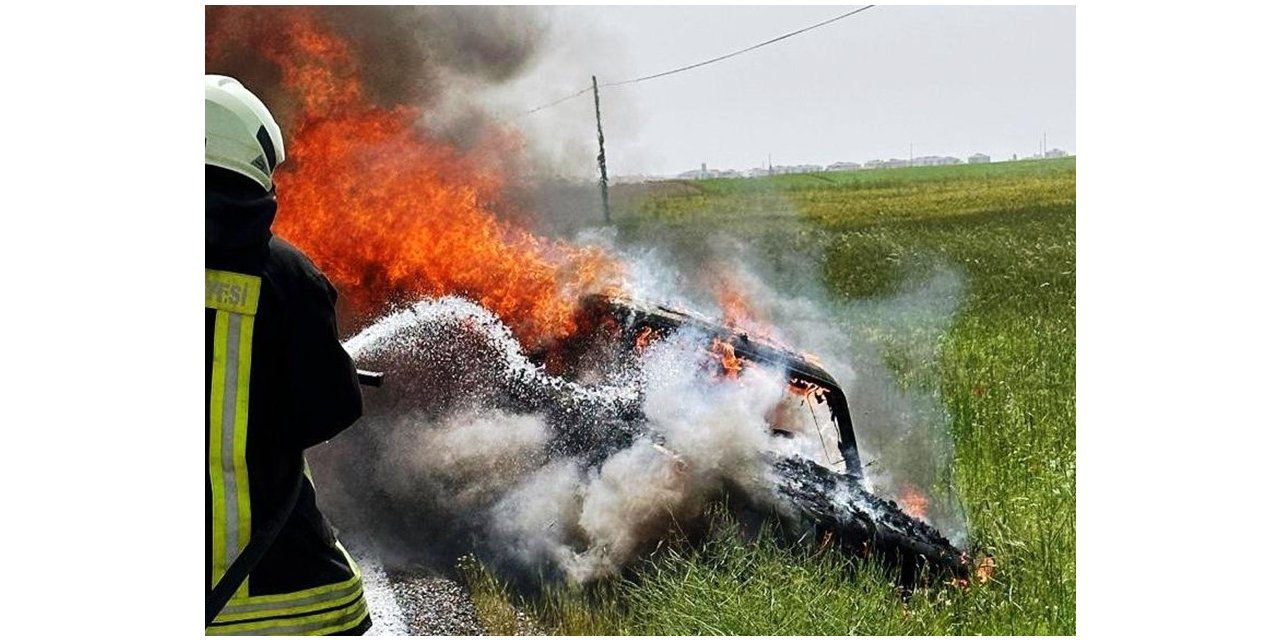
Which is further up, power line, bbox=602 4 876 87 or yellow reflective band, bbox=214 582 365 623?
power line, bbox=602 4 876 87

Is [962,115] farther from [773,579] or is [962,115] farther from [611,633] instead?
[611,633]

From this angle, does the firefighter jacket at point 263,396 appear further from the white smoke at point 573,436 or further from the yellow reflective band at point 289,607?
the white smoke at point 573,436

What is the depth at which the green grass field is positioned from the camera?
5.52m

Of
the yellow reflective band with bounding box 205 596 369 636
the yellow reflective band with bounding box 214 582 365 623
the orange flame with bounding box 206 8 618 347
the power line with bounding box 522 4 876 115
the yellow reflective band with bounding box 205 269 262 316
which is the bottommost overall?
the yellow reflective band with bounding box 205 596 369 636

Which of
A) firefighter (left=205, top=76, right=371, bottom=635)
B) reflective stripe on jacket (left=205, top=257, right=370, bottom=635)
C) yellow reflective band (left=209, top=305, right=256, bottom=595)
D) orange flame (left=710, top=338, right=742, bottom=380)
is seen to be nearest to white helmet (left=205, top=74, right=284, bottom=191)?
firefighter (left=205, top=76, right=371, bottom=635)

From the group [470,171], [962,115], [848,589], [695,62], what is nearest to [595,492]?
[848,589]

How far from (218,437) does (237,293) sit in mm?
500

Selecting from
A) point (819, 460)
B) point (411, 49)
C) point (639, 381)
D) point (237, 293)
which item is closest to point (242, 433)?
point (237, 293)

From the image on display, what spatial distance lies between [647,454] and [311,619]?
66.6 inches

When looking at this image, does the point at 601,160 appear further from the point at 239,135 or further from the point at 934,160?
the point at 239,135

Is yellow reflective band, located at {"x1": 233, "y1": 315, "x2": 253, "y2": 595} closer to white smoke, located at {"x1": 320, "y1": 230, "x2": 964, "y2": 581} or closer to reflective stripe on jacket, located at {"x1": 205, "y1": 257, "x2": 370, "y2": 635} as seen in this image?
reflective stripe on jacket, located at {"x1": 205, "y1": 257, "x2": 370, "y2": 635}

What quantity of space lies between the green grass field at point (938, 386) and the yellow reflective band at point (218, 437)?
57.1 inches

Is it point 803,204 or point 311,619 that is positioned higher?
point 803,204
